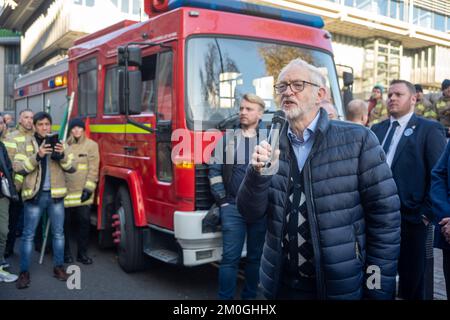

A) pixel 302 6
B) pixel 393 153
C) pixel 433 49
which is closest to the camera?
pixel 393 153

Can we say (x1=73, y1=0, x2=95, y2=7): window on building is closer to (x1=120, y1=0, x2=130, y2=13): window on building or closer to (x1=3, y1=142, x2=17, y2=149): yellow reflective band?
(x1=120, y1=0, x2=130, y2=13): window on building

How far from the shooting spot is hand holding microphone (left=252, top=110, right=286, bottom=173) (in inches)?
87.7

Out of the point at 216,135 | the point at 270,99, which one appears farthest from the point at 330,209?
the point at 270,99

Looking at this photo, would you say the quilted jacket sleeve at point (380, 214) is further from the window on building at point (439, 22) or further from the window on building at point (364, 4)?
the window on building at point (439, 22)

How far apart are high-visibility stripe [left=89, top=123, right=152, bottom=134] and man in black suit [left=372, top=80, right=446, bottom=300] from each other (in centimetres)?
254

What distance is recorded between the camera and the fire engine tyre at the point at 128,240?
5492 mm

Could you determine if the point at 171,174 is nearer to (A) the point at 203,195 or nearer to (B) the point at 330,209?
(A) the point at 203,195

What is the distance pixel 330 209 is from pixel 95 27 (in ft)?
60.0

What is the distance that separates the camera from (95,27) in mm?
18984

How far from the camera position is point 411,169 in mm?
3924

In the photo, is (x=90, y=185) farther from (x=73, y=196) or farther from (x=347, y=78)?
(x=347, y=78)

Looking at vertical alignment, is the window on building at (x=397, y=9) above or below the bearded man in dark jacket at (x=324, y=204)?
above

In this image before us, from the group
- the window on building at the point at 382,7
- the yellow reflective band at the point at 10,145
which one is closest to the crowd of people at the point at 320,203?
the yellow reflective band at the point at 10,145

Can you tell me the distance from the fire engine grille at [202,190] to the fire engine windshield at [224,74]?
1.35 ft
